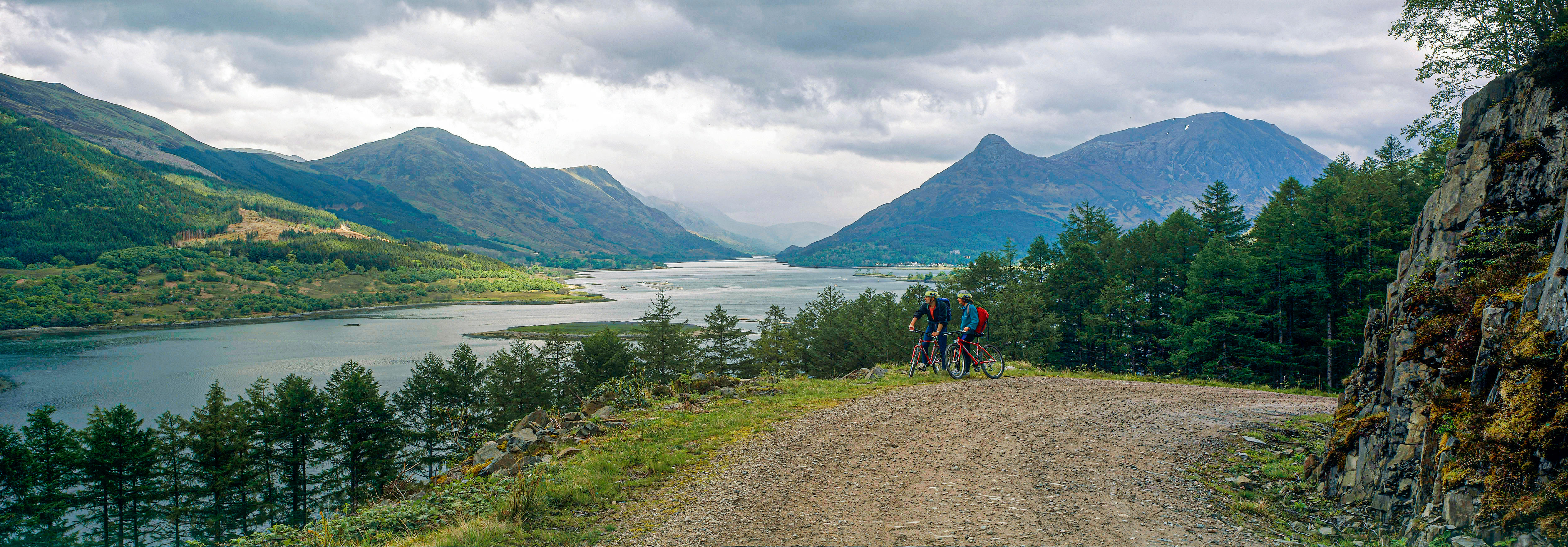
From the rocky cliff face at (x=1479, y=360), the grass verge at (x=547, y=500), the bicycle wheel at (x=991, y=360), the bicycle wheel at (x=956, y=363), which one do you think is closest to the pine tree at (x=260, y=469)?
the grass verge at (x=547, y=500)

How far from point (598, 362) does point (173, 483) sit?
23255 mm

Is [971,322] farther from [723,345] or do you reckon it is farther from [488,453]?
[723,345]

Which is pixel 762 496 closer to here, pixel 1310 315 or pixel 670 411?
pixel 670 411

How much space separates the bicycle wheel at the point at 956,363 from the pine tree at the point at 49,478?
1609 inches

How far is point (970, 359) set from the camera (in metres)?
16.2

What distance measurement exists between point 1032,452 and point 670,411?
6.84 meters

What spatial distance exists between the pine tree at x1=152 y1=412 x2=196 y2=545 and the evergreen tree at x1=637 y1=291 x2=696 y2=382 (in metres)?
25.3

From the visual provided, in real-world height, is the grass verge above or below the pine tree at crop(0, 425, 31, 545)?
above

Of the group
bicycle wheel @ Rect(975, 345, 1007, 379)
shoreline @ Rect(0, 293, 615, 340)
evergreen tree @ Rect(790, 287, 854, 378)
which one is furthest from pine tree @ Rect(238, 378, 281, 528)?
shoreline @ Rect(0, 293, 615, 340)

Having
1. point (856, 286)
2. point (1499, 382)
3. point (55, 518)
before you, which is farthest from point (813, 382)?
point (856, 286)

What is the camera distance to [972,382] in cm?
1533

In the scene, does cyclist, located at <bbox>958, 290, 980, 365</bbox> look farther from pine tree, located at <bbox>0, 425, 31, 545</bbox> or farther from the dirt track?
pine tree, located at <bbox>0, 425, 31, 545</bbox>

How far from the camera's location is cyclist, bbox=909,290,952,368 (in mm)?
16078

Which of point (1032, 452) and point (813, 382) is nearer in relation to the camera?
point (1032, 452)
